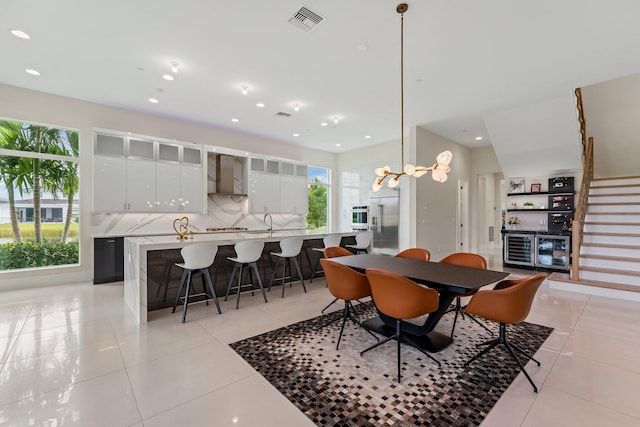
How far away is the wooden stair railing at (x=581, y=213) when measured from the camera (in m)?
4.80

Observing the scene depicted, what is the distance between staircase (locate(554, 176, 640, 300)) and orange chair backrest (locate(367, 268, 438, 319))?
13.7ft

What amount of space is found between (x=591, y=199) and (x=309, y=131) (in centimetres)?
636

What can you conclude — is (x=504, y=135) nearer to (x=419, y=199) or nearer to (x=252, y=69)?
(x=419, y=199)

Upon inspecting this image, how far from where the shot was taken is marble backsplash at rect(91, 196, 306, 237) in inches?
219

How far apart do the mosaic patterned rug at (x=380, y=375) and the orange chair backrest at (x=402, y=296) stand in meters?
0.50

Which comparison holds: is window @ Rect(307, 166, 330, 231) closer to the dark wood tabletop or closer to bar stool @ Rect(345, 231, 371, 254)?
bar stool @ Rect(345, 231, 371, 254)

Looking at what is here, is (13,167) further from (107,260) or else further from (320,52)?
(320,52)

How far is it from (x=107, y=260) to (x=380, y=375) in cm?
536

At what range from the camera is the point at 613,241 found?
5152 millimetres

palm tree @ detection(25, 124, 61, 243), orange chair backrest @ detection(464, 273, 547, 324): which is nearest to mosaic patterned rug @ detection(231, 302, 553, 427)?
orange chair backrest @ detection(464, 273, 547, 324)

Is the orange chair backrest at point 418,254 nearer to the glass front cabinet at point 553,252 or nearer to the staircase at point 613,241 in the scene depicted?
the staircase at point 613,241

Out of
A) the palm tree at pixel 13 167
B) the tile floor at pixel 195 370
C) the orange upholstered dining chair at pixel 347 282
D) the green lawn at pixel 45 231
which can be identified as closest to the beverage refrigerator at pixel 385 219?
the tile floor at pixel 195 370

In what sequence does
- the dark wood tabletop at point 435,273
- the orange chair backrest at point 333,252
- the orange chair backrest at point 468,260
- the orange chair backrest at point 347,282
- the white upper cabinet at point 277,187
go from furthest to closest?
the white upper cabinet at point 277,187 → the orange chair backrest at point 333,252 → the orange chair backrest at point 468,260 → the orange chair backrest at point 347,282 → the dark wood tabletop at point 435,273

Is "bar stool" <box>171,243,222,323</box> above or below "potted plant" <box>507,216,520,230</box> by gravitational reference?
below
